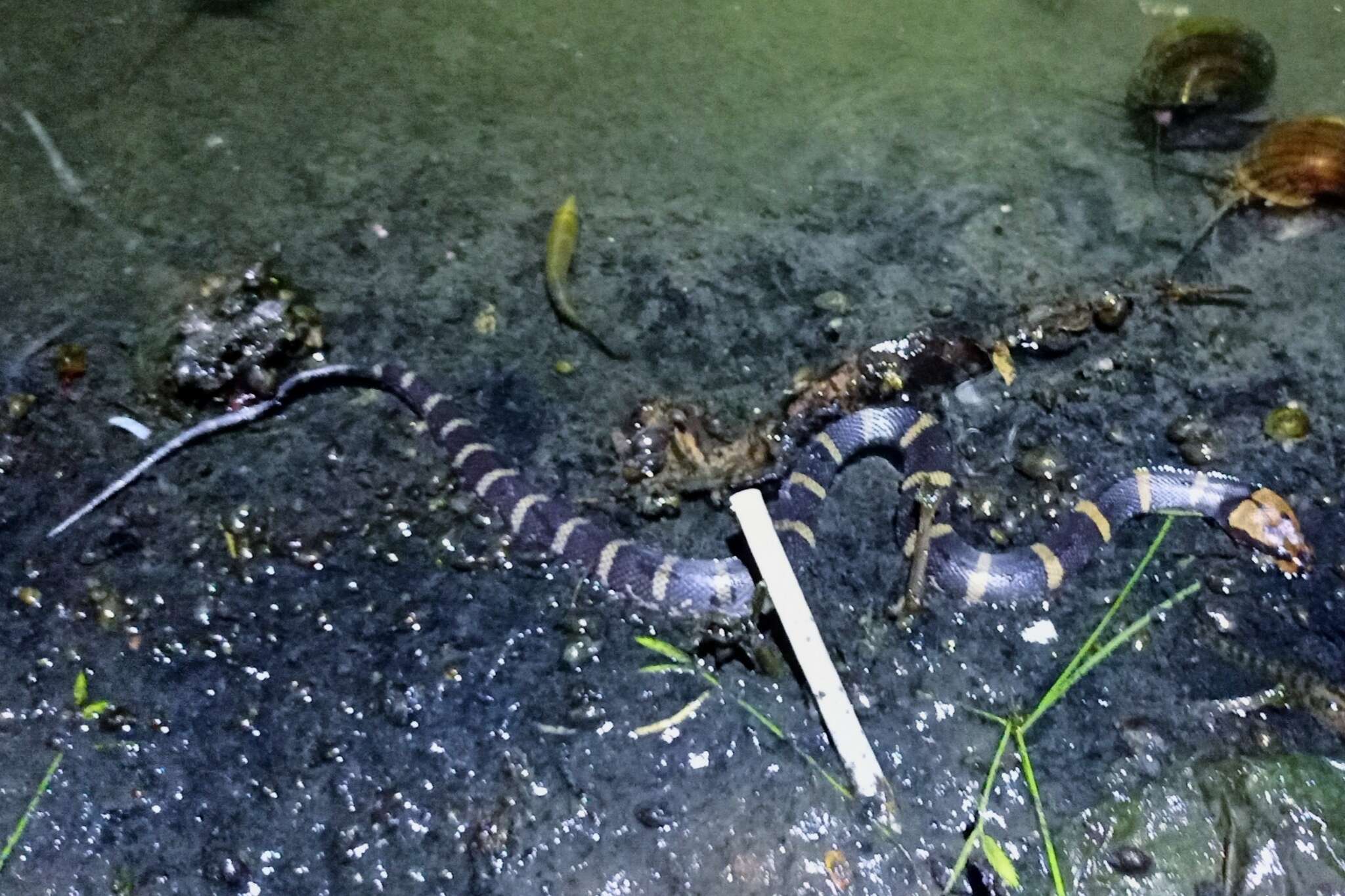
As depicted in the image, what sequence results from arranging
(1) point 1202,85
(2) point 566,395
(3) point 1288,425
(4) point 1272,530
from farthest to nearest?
(1) point 1202,85 < (2) point 566,395 < (3) point 1288,425 < (4) point 1272,530

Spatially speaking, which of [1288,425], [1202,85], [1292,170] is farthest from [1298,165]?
[1288,425]

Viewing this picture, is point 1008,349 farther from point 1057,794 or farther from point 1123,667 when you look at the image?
point 1057,794

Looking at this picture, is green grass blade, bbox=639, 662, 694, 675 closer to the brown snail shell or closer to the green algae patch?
the green algae patch

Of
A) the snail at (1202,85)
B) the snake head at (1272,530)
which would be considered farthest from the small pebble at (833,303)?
the snail at (1202,85)

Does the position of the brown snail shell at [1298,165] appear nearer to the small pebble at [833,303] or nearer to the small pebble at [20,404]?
the small pebble at [833,303]

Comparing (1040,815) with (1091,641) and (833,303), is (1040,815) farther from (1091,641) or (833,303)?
(833,303)

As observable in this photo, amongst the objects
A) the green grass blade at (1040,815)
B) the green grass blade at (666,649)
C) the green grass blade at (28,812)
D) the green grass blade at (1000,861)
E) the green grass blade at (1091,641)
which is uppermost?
the green grass blade at (1091,641)
